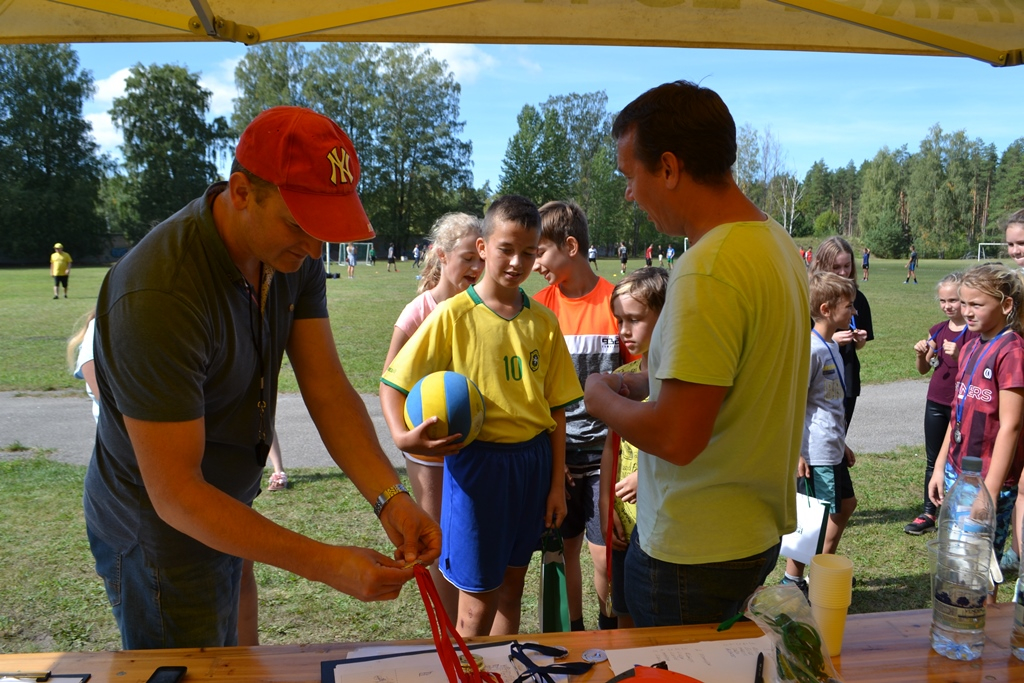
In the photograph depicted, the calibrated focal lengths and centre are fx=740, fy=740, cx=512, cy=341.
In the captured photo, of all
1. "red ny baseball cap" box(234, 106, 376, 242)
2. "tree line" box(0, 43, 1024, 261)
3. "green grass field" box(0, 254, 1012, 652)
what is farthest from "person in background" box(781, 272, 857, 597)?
"tree line" box(0, 43, 1024, 261)

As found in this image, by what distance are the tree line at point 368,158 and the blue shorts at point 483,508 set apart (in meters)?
45.7

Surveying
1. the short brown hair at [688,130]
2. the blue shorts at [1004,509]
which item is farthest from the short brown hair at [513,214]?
the blue shorts at [1004,509]

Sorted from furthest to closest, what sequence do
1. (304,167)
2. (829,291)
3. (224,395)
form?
(829,291) < (224,395) < (304,167)

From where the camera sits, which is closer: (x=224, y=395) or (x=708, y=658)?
(x=708, y=658)

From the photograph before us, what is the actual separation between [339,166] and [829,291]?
3419 mm

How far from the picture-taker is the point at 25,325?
1722 centimetres

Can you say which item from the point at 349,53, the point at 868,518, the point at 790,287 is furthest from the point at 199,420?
the point at 349,53

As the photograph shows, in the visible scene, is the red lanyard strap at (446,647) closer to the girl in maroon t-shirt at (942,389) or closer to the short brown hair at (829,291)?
the short brown hair at (829,291)

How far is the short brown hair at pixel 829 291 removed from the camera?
4246 millimetres

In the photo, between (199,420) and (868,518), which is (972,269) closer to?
(868,518)

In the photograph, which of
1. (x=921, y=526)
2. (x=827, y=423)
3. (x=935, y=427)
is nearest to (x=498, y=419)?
(x=827, y=423)

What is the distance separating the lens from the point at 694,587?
178 centimetres

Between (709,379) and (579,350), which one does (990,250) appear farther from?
(709,379)

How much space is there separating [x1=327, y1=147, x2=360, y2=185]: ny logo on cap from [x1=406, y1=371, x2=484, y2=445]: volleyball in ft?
3.83
